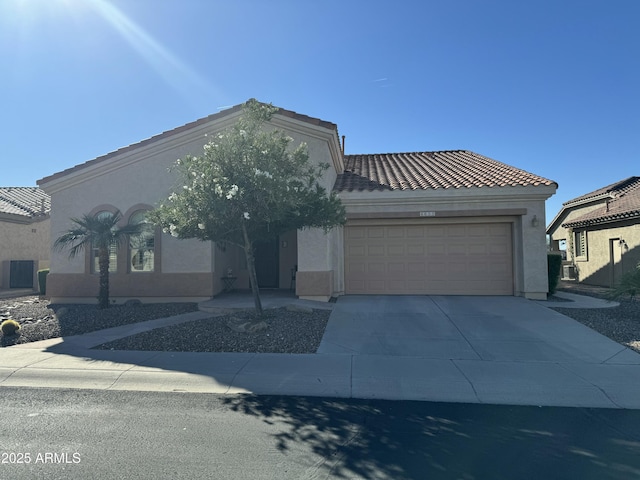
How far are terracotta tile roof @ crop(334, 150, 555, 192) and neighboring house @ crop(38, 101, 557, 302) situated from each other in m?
0.12

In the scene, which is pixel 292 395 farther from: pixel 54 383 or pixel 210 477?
pixel 54 383

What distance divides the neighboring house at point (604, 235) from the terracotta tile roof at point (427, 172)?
639 cm

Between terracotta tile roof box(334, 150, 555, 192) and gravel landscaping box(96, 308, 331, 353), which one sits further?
terracotta tile roof box(334, 150, 555, 192)

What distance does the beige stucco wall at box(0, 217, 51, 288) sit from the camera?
19.4 metres

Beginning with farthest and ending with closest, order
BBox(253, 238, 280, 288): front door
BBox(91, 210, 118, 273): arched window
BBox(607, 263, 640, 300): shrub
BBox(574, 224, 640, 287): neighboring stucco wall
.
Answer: BBox(574, 224, 640, 287): neighboring stucco wall, BBox(253, 238, 280, 288): front door, BBox(91, 210, 118, 273): arched window, BBox(607, 263, 640, 300): shrub

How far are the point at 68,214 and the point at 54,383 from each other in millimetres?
8826

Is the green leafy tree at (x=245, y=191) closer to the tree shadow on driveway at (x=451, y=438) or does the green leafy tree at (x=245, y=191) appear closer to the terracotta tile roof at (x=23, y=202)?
the tree shadow on driveway at (x=451, y=438)

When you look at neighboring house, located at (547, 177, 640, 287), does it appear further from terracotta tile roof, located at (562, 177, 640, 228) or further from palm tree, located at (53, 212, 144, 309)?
palm tree, located at (53, 212, 144, 309)

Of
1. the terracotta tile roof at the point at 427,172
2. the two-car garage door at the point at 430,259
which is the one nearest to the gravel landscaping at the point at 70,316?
the two-car garage door at the point at 430,259

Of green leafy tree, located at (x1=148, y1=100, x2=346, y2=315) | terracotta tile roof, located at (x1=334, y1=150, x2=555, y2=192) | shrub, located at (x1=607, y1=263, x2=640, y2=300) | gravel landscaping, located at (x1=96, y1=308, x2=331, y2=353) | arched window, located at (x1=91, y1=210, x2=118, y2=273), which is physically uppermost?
terracotta tile roof, located at (x1=334, y1=150, x2=555, y2=192)

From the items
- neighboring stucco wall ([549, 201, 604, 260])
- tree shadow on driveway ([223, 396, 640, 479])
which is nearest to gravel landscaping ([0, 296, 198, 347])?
tree shadow on driveway ([223, 396, 640, 479])

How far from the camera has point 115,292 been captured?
12891 mm

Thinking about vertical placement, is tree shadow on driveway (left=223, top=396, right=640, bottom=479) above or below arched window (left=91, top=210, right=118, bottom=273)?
below

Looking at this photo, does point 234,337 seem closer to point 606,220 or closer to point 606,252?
point 606,220
